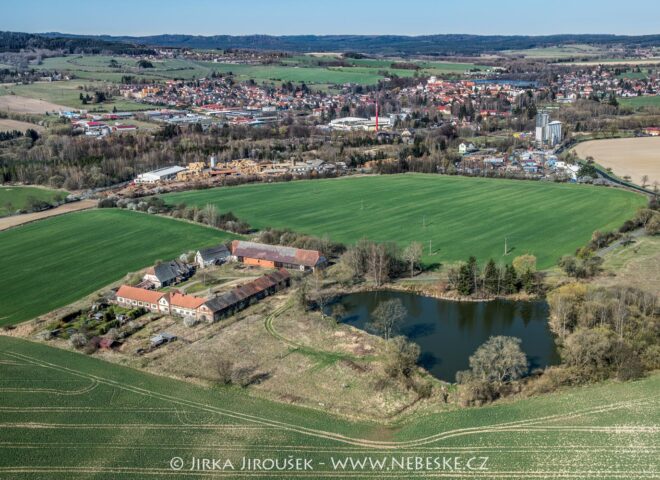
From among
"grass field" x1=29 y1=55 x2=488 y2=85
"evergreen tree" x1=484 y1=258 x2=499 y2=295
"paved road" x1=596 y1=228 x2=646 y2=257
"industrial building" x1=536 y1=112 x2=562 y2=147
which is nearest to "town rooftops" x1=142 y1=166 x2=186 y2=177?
"evergreen tree" x1=484 y1=258 x2=499 y2=295

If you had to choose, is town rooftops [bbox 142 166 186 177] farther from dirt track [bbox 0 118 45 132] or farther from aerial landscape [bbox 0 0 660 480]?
dirt track [bbox 0 118 45 132]

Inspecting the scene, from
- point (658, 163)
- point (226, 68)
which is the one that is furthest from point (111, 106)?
point (658, 163)

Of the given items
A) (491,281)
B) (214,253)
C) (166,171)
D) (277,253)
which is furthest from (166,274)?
(166,171)

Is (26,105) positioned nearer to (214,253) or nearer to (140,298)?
(214,253)

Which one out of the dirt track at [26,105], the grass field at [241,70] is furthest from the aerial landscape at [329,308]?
the grass field at [241,70]

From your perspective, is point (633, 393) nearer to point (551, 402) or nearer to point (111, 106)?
point (551, 402)
